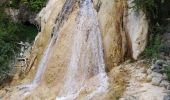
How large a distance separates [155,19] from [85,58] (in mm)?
1971

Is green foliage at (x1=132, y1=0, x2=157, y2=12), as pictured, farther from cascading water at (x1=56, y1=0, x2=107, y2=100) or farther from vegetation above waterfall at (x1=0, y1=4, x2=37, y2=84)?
vegetation above waterfall at (x1=0, y1=4, x2=37, y2=84)

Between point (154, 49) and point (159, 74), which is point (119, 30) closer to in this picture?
A: point (154, 49)

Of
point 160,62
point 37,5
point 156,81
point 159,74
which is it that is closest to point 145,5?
point 160,62

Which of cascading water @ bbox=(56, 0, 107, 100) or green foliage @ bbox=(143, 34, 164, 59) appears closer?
green foliage @ bbox=(143, 34, 164, 59)

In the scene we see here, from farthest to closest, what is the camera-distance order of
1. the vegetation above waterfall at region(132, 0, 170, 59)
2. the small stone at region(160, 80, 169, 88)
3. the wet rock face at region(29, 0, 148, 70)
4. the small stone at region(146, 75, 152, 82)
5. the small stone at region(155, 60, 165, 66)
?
the wet rock face at region(29, 0, 148, 70) → the vegetation above waterfall at region(132, 0, 170, 59) → the small stone at region(155, 60, 165, 66) → the small stone at region(146, 75, 152, 82) → the small stone at region(160, 80, 169, 88)

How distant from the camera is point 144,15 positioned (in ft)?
35.7

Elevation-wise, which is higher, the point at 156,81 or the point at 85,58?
the point at 85,58

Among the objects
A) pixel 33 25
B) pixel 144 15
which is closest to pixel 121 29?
pixel 144 15

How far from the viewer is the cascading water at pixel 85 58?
10977 millimetres

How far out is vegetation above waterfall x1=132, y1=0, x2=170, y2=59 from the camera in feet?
34.3

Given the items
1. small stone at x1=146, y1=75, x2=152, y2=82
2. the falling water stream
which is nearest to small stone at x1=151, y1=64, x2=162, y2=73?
small stone at x1=146, y1=75, x2=152, y2=82

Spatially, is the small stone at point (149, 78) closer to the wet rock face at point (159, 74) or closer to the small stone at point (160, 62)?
the wet rock face at point (159, 74)

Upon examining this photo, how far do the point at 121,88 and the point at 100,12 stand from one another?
2.69m

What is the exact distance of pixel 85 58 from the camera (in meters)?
11.6
